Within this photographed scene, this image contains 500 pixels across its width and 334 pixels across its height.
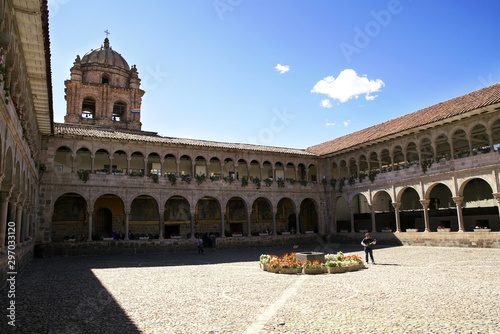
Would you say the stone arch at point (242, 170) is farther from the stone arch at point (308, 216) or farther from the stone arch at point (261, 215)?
the stone arch at point (308, 216)

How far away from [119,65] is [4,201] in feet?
87.1

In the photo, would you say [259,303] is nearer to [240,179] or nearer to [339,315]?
[339,315]

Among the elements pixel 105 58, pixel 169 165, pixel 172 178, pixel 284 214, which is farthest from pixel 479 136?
pixel 105 58

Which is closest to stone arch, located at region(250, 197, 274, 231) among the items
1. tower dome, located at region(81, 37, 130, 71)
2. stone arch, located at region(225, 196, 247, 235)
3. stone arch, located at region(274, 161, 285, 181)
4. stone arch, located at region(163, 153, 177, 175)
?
stone arch, located at region(225, 196, 247, 235)

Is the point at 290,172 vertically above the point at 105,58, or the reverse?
the point at 105,58

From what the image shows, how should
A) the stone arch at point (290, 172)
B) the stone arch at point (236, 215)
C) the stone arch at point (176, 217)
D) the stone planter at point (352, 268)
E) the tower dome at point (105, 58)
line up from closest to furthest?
the stone planter at point (352, 268) → the stone arch at point (176, 217) → the stone arch at point (236, 215) → the tower dome at point (105, 58) → the stone arch at point (290, 172)

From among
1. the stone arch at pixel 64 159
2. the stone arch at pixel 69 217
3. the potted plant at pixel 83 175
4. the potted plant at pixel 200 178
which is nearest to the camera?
the potted plant at pixel 83 175

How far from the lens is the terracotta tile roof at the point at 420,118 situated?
21828 millimetres

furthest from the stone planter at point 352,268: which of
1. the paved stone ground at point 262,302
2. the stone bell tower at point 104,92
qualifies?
the stone bell tower at point 104,92

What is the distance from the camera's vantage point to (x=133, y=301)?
29.3ft

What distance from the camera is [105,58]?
115 ft

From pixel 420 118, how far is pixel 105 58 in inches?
1100

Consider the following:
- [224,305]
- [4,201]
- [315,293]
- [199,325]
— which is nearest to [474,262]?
[315,293]

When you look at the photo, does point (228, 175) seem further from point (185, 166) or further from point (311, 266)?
point (311, 266)
